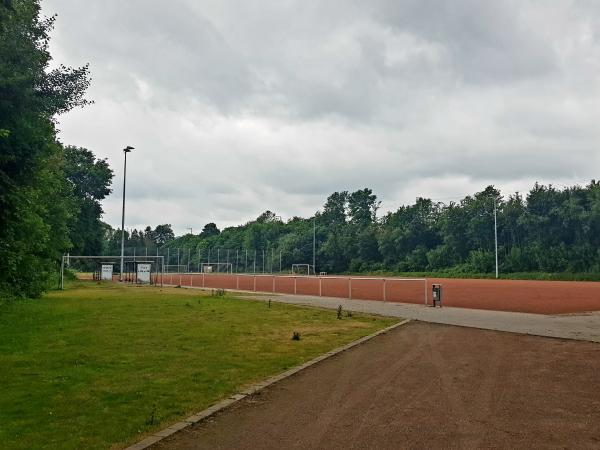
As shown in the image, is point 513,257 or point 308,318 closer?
point 308,318

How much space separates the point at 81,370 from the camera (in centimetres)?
751

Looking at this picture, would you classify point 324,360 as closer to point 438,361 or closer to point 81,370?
point 438,361

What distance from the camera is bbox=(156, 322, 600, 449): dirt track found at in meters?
4.76

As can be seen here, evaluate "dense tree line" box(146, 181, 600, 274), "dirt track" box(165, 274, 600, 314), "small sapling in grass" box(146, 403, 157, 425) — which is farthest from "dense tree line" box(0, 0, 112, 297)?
"dense tree line" box(146, 181, 600, 274)

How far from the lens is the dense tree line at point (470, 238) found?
60.8 meters

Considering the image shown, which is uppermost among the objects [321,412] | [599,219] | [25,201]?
[599,219]

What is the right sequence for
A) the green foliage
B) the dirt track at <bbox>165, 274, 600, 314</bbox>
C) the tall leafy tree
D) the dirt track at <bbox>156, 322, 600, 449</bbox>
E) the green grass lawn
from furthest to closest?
1. the tall leafy tree
2. the dirt track at <bbox>165, 274, 600, 314</bbox>
3. the green foliage
4. the green grass lawn
5. the dirt track at <bbox>156, 322, 600, 449</bbox>

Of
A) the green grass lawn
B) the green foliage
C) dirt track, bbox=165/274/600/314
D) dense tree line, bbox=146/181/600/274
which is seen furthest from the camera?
dense tree line, bbox=146/181/600/274

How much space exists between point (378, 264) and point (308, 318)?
6672 centimetres

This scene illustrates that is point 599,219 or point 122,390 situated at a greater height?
point 599,219

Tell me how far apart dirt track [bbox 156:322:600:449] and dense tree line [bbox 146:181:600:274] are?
54.6 metres

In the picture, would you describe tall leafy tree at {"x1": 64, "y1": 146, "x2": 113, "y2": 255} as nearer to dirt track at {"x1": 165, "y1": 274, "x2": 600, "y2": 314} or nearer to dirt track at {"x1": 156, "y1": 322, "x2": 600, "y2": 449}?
dirt track at {"x1": 165, "y1": 274, "x2": 600, "y2": 314}

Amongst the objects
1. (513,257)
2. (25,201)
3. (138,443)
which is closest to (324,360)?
(138,443)

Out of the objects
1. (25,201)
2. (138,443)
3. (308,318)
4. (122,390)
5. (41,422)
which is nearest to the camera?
(138,443)
